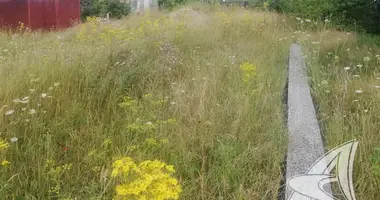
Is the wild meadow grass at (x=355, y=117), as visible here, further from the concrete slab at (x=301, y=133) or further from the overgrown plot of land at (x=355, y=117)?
the concrete slab at (x=301, y=133)

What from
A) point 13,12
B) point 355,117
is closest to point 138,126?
point 355,117

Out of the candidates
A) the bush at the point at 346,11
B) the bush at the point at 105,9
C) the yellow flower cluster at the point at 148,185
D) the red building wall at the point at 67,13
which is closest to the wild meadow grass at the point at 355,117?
the yellow flower cluster at the point at 148,185

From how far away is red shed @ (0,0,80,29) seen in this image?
8023 mm

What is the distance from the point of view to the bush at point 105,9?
41.6ft

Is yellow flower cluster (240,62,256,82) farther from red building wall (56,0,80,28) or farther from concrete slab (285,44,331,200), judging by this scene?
red building wall (56,0,80,28)

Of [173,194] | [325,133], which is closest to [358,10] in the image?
[325,133]

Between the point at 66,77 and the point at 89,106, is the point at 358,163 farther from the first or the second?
the point at 66,77

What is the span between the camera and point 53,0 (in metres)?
8.94

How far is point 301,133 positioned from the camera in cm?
267

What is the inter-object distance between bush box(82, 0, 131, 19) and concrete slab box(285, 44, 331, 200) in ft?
32.9

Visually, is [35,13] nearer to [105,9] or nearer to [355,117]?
[105,9]

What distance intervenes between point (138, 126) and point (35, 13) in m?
7.27

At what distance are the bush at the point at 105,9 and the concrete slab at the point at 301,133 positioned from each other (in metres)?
10.0

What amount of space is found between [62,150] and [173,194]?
1.31m
